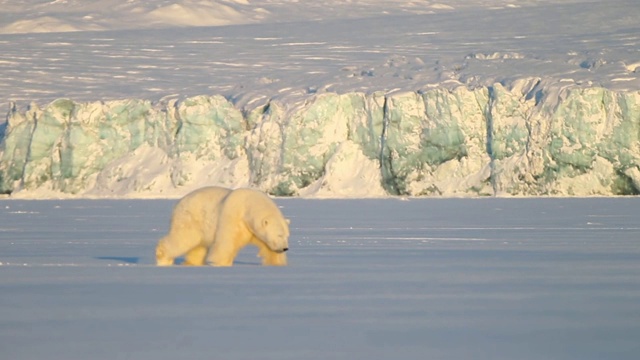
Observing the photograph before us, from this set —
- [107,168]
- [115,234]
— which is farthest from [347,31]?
[115,234]

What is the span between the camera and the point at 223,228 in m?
8.68

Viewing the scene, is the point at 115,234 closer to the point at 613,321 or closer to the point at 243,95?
the point at 613,321

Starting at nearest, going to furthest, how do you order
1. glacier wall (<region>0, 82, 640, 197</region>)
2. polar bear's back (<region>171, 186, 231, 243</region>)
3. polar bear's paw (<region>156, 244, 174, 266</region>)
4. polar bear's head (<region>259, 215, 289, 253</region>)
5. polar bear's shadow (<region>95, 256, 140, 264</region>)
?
1. polar bear's head (<region>259, 215, 289, 253</region>)
2. polar bear's back (<region>171, 186, 231, 243</region>)
3. polar bear's paw (<region>156, 244, 174, 266</region>)
4. polar bear's shadow (<region>95, 256, 140, 264</region>)
5. glacier wall (<region>0, 82, 640, 197</region>)

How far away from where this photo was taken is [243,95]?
30.8m

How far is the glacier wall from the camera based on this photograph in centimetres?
2627

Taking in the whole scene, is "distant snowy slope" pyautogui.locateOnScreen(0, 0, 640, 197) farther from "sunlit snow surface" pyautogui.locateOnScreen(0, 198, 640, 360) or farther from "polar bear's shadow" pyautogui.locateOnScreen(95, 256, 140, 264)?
"polar bear's shadow" pyautogui.locateOnScreen(95, 256, 140, 264)

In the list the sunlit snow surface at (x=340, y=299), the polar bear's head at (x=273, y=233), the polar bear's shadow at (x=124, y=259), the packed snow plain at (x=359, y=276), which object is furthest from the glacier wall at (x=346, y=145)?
the polar bear's head at (x=273, y=233)

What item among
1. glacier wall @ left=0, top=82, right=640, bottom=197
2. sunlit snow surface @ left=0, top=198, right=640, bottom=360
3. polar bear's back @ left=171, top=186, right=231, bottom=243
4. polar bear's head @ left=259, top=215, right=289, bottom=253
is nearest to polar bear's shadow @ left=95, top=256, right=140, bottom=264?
sunlit snow surface @ left=0, top=198, right=640, bottom=360

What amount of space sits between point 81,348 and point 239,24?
1981 inches

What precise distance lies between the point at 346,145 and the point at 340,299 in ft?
68.9

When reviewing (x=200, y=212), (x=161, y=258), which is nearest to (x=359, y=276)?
(x=200, y=212)

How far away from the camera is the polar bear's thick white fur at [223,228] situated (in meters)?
8.66

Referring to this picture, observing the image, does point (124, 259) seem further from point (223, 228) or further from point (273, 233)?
point (273, 233)

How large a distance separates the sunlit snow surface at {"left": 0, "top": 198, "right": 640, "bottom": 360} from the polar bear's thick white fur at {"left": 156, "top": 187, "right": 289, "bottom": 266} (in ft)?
0.56
